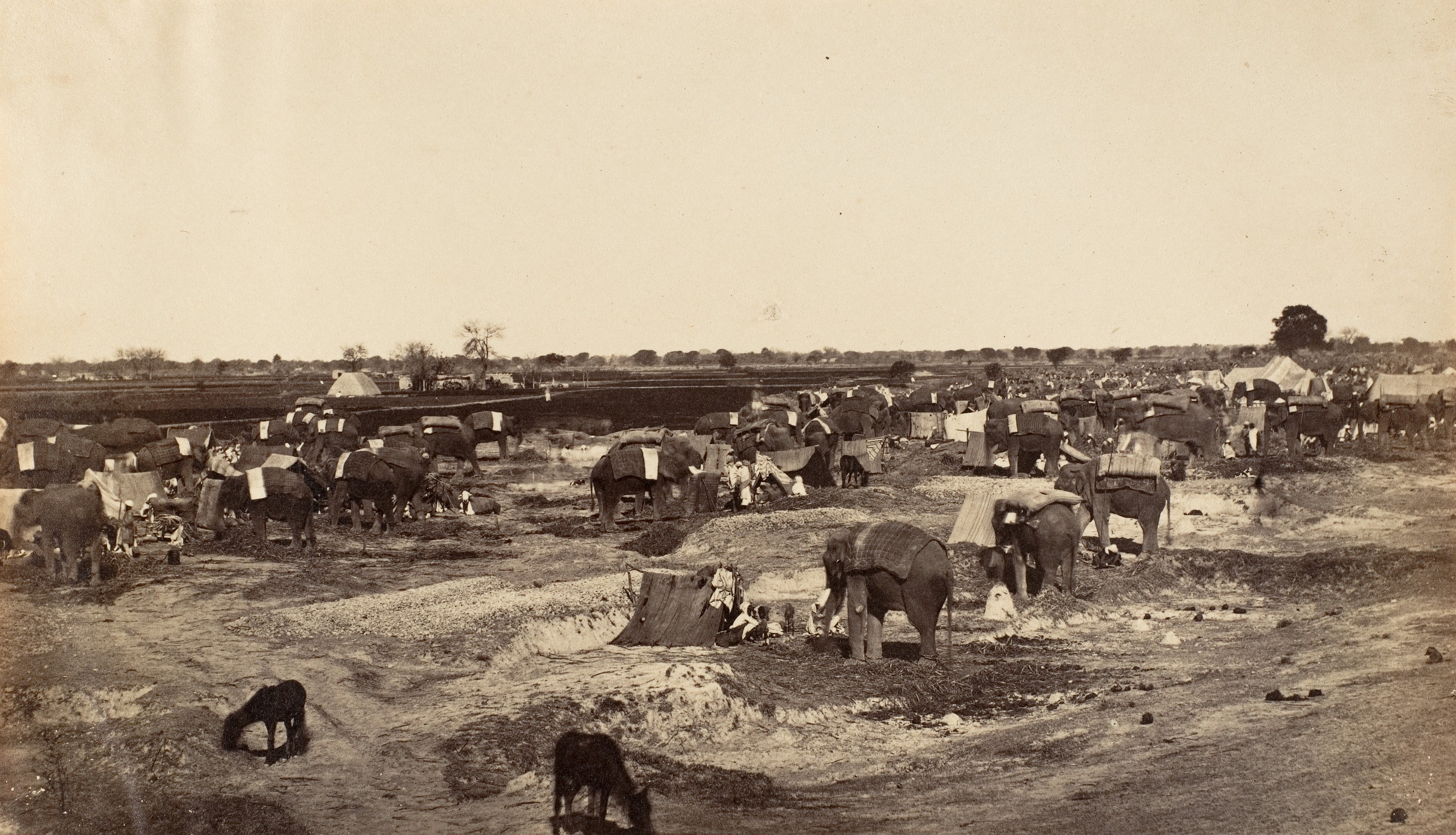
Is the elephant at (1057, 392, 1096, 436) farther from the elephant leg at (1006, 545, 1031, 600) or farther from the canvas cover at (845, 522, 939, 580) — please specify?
the canvas cover at (845, 522, 939, 580)

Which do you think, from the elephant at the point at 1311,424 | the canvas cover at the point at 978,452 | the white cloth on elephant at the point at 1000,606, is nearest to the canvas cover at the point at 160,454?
the white cloth on elephant at the point at 1000,606

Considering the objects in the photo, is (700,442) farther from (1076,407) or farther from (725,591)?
(725,591)

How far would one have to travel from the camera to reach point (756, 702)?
12.6 m

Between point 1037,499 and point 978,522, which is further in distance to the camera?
point 978,522

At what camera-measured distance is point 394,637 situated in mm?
15000

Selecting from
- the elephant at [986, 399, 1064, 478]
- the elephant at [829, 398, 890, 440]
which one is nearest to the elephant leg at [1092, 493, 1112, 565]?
the elephant at [986, 399, 1064, 478]

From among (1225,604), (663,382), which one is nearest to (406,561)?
(1225,604)

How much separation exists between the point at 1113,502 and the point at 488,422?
1021 inches

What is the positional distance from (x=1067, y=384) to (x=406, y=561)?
46558 mm

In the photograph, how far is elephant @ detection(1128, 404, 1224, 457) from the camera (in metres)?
32.2

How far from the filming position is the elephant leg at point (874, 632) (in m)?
14.5

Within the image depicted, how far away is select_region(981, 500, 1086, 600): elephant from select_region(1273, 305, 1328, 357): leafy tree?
2935 inches

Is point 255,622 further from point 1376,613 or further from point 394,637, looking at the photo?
point 1376,613

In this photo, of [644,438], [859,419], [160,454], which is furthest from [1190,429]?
[160,454]
